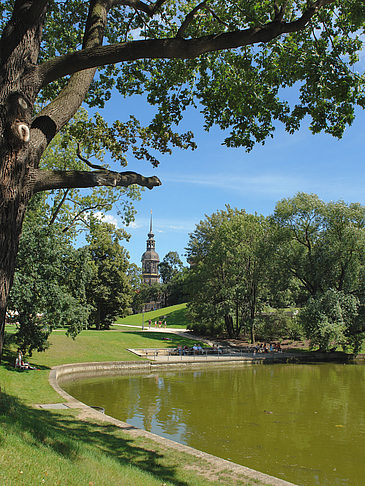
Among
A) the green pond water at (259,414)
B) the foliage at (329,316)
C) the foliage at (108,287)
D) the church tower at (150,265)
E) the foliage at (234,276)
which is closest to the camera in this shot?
the green pond water at (259,414)

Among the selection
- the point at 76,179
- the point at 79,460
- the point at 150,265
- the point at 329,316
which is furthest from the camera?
the point at 150,265

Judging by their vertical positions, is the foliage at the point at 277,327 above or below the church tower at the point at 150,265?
below

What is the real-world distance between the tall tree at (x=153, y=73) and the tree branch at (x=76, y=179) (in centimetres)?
1

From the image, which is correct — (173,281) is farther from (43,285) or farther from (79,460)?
(79,460)

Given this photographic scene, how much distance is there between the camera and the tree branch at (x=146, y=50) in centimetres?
467

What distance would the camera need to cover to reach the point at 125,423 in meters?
10.6

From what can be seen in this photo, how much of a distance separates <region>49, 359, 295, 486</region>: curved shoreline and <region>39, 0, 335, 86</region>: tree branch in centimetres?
701

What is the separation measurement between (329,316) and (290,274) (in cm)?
585

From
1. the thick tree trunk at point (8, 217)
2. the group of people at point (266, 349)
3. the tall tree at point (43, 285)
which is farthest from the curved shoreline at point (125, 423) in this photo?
the thick tree trunk at point (8, 217)

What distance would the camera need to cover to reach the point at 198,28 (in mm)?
8641

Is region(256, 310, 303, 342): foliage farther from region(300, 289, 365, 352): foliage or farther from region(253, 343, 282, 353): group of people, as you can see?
region(300, 289, 365, 352): foliage

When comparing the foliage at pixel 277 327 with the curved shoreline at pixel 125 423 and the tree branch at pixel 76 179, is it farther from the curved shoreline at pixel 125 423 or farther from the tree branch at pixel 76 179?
the tree branch at pixel 76 179

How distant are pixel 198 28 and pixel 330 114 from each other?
3732 millimetres

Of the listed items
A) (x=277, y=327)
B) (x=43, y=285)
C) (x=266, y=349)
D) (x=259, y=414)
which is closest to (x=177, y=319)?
(x=277, y=327)
